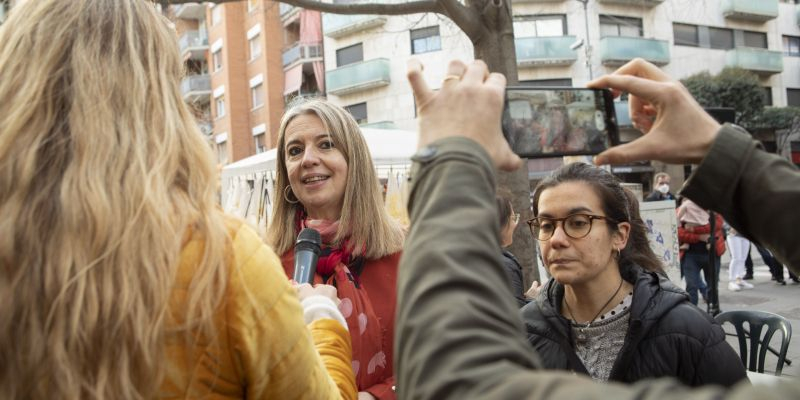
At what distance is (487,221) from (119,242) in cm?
62

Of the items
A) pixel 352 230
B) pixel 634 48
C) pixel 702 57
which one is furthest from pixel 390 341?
pixel 702 57

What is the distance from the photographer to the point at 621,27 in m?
28.0

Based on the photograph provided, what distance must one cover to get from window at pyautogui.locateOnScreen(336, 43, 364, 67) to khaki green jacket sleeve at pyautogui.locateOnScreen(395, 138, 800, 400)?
28.8 metres

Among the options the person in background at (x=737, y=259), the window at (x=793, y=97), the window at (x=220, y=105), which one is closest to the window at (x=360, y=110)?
the window at (x=220, y=105)

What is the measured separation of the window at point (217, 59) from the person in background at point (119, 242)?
34.6 meters

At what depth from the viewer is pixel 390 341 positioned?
7.97 ft

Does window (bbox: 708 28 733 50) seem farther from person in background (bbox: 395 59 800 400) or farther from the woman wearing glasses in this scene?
person in background (bbox: 395 59 800 400)

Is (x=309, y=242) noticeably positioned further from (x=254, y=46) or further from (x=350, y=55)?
(x=254, y=46)

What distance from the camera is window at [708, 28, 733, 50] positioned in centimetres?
2978

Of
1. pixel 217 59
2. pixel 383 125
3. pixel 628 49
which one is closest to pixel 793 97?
pixel 628 49

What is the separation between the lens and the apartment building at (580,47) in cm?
2667

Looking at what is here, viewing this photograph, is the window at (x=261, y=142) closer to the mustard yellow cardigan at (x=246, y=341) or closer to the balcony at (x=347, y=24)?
the balcony at (x=347, y=24)

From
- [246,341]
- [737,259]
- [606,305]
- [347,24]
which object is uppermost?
[347,24]

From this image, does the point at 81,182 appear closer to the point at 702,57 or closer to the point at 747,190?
the point at 747,190
